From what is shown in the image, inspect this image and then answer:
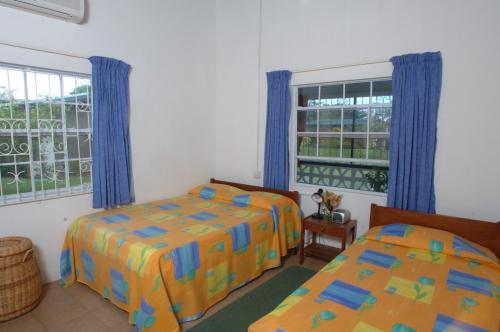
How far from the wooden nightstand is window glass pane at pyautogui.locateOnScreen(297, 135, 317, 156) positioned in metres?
0.80

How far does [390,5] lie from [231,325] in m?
3.04

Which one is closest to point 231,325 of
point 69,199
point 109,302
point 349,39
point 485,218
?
Answer: point 109,302

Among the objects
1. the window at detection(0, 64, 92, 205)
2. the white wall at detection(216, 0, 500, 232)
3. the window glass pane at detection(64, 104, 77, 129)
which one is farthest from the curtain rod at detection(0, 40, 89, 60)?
the white wall at detection(216, 0, 500, 232)

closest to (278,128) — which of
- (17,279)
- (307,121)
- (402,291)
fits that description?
(307,121)

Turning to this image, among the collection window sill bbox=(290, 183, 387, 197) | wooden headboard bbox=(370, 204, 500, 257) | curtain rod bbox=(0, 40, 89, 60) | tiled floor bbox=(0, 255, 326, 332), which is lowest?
tiled floor bbox=(0, 255, 326, 332)

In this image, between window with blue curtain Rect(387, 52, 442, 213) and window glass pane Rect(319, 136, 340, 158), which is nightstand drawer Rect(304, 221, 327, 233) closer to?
window with blue curtain Rect(387, 52, 442, 213)

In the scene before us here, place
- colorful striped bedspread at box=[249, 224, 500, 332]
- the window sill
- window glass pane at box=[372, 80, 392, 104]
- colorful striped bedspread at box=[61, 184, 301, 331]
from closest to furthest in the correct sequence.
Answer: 1. colorful striped bedspread at box=[249, 224, 500, 332]
2. colorful striped bedspread at box=[61, 184, 301, 331]
3. window glass pane at box=[372, 80, 392, 104]
4. the window sill

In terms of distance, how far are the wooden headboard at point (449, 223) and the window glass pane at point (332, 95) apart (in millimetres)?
1196

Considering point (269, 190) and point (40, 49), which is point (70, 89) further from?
point (269, 190)

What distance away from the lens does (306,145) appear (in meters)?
3.54

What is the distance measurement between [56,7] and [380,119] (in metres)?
3.04

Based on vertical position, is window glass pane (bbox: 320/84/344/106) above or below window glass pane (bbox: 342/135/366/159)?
above

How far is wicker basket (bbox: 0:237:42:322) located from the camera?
212cm

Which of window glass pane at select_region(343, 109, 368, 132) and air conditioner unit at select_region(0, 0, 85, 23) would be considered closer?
air conditioner unit at select_region(0, 0, 85, 23)
